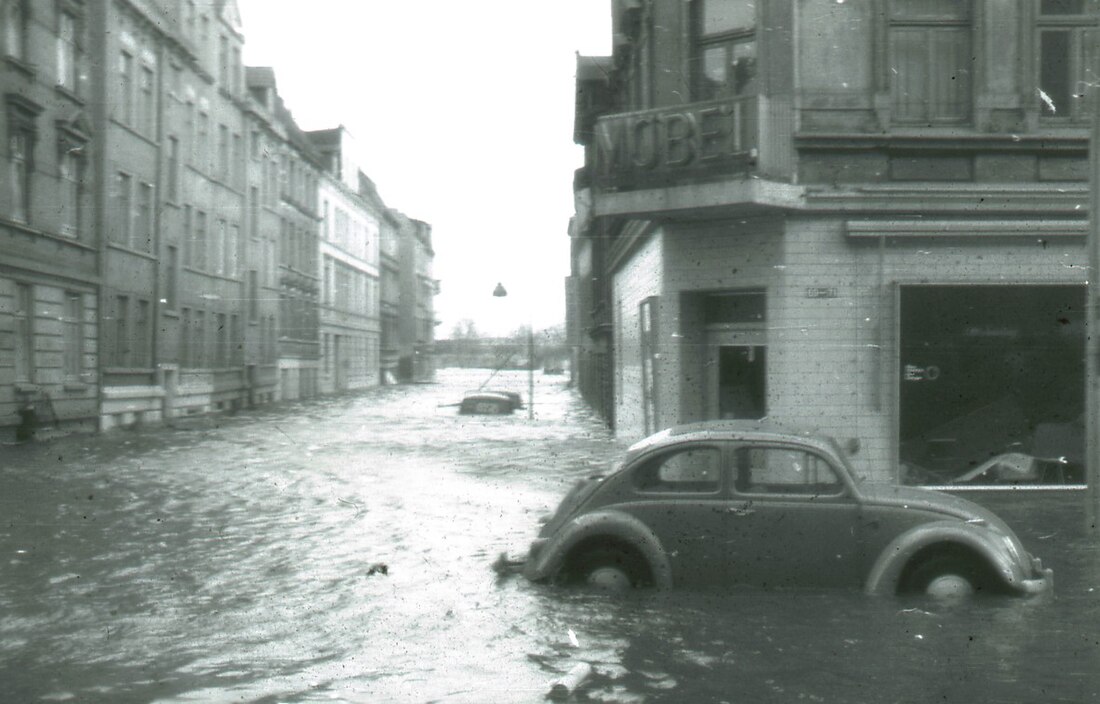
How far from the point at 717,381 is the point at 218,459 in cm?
1152

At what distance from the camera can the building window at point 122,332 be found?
→ 1391 inches

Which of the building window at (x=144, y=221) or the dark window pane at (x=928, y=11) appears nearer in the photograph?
the dark window pane at (x=928, y=11)

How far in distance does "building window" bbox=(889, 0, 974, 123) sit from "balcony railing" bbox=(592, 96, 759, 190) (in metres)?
1.94

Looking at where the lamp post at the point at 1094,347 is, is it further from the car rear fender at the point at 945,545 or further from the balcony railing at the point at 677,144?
the balcony railing at the point at 677,144

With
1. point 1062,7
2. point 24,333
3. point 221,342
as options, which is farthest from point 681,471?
point 221,342

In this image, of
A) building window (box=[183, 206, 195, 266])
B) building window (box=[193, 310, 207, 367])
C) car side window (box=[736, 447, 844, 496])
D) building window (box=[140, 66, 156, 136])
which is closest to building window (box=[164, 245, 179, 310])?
building window (box=[183, 206, 195, 266])

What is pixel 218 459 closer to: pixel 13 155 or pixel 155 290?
pixel 13 155

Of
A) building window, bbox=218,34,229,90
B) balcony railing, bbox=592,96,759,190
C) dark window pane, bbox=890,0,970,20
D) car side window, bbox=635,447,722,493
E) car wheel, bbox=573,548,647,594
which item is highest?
building window, bbox=218,34,229,90

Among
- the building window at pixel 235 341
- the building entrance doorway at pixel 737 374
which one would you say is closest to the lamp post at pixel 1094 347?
the building entrance doorway at pixel 737 374

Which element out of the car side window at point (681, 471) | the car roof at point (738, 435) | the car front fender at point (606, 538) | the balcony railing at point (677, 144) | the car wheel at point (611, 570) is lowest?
the car wheel at point (611, 570)

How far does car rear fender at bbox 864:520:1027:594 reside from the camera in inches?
358

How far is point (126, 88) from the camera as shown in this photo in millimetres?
35844

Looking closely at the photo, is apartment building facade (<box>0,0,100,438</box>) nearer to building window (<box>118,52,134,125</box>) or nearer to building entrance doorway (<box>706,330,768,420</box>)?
building window (<box>118,52,134,125</box>)

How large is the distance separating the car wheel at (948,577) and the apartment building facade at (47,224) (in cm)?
2231
